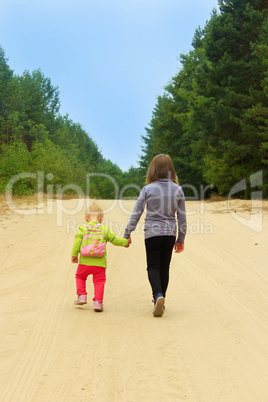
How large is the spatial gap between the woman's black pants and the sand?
17.6 inches

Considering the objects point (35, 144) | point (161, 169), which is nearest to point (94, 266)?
point (161, 169)

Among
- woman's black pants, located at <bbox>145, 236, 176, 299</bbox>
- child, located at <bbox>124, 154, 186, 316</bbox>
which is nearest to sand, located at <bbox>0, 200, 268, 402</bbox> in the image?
woman's black pants, located at <bbox>145, 236, 176, 299</bbox>

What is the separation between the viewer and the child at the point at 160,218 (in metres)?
6.26

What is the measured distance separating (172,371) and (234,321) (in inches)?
78.5

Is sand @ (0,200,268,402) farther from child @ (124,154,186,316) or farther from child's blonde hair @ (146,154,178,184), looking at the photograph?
child's blonde hair @ (146,154,178,184)

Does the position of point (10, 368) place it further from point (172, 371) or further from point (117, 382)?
point (172, 371)

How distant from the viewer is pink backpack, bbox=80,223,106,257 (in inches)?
252

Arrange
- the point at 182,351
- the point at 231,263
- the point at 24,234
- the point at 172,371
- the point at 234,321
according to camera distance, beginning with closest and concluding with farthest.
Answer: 1. the point at 172,371
2. the point at 182,351
3. the point at 234,321
4. the point at 231,263
5. the point at 24,234

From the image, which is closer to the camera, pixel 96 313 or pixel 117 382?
pixel 117 382

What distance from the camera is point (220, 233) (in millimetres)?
14438

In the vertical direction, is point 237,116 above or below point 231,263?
above

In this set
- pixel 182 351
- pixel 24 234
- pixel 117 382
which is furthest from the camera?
pixel 24 234

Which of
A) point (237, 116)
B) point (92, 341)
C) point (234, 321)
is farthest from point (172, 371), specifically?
point (237, 116)

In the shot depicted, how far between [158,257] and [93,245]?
873 millimetres
